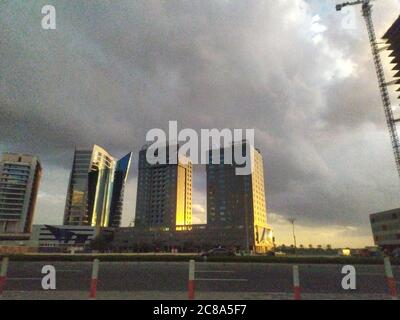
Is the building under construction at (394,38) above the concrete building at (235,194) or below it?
above

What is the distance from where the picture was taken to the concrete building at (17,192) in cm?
17975

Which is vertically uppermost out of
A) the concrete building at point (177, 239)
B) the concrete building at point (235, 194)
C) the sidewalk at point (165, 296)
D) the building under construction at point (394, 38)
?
the building under construction at point (394, 38)

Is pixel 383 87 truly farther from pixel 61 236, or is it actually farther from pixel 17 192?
pixel 17 192

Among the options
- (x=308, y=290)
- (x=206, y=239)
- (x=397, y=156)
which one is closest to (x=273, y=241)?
(x=206, y=239)

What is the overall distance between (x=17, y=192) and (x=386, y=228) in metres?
215

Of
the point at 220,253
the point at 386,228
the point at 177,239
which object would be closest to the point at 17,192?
the point at 177,239

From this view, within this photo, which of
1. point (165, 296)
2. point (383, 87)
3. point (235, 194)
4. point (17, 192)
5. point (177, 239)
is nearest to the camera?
point (165, 296)

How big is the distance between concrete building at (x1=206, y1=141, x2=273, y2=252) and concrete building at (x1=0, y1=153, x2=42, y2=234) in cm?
12765

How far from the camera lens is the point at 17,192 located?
184875mm

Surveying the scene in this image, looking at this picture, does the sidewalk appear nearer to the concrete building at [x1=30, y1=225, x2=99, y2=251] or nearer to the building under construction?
the building under construction

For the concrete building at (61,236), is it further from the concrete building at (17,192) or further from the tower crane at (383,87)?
the tower crane at (383,87)

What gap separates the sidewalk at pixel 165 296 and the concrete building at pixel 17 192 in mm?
211251

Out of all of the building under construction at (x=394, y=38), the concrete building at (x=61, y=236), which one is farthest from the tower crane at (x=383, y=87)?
the concrete building at (x=61, y=236)
